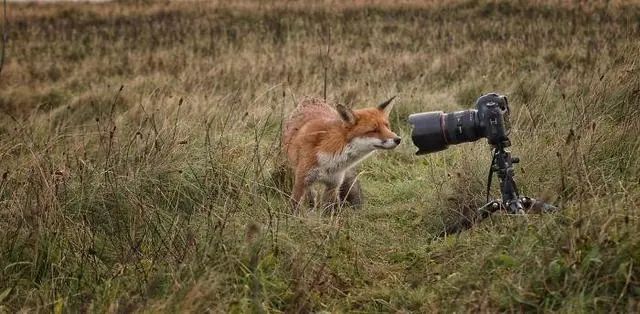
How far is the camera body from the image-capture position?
447 centimetres

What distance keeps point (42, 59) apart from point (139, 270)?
12.9m

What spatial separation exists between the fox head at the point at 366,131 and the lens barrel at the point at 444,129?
0.80 m

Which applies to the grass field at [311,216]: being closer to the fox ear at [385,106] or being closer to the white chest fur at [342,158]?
the white chest fur at [342,158]

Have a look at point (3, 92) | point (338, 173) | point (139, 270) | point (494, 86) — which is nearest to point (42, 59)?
point (3, 92)

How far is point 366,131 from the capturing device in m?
5.62

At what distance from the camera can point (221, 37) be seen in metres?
17.5

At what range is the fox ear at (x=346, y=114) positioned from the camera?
5.50m

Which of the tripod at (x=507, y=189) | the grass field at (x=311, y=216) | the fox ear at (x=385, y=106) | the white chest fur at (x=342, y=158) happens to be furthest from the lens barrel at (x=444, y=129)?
the fox ear at (x=385, y=106)

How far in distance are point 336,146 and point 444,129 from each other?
1.29m

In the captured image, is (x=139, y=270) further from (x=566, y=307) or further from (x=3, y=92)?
(x=3, y=92)

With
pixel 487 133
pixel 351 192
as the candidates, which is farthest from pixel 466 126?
pixel 351 192

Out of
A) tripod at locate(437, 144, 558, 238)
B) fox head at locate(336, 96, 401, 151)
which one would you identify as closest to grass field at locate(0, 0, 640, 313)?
tripod at locate(437, 144, 558, 238)

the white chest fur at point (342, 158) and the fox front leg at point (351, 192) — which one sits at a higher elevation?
the white chest fur at point (342, 158)

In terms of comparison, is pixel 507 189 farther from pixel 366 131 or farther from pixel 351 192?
pixel 351 192
